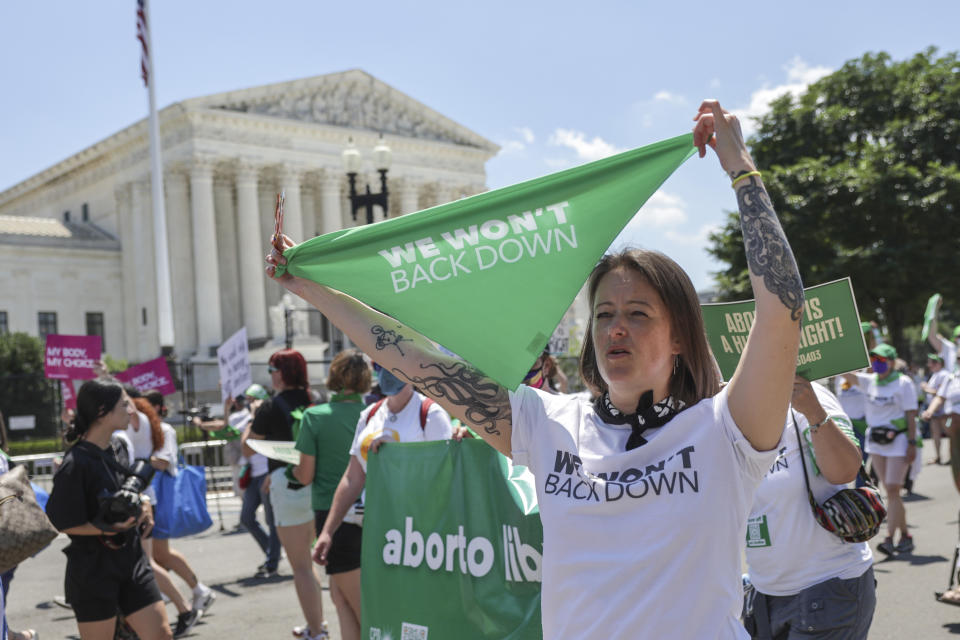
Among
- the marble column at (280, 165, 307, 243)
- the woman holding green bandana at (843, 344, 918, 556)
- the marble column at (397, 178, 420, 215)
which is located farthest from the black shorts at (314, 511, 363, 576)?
the marble column at (397, 178, 420, 215)

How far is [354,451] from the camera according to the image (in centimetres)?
544

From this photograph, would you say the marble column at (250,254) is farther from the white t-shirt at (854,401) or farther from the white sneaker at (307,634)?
the white sneaker at (307,634)

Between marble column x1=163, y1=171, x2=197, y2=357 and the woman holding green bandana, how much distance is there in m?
42.5

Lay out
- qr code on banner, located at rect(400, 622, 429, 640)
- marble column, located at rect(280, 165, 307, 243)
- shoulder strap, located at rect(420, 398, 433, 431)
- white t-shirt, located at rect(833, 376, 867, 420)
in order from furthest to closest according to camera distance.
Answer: marble column, located at rect(280, 165, 307, 243), white t-shirt, located at rect(833, 376, 867, 420), shoulder strap, located at rect(420, 398, 433, 431), qr code on banner, located at rect(400, 622, 429, 640)

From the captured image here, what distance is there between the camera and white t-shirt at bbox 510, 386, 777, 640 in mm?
2029

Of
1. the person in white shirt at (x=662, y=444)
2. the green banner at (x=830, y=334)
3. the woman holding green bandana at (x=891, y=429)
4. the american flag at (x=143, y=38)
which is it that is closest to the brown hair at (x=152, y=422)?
the green banner at (x=830, y=334)

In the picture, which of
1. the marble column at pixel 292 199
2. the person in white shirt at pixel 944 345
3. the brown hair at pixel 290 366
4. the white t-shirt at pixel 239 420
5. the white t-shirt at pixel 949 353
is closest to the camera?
the brown hair at pixel 290 366

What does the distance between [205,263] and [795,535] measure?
4679 centimetres

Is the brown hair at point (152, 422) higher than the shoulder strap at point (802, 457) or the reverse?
higher

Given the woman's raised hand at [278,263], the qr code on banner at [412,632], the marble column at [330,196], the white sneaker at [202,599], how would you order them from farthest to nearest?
the marble column at [330,196], the white sneaker at [202,599], the qr code on banner at [412,632], the woman's raised hand at [278,263]

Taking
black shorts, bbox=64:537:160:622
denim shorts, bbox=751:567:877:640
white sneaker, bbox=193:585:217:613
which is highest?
black shorts, bbox=64:537:160:622

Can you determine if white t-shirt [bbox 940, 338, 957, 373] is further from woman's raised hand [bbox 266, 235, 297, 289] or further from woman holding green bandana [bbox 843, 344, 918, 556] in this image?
woman's raised hand [bbox 266, 235, 297, 289]

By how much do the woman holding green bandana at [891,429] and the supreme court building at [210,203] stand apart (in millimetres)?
39462

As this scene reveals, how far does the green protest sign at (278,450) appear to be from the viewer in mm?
6348
